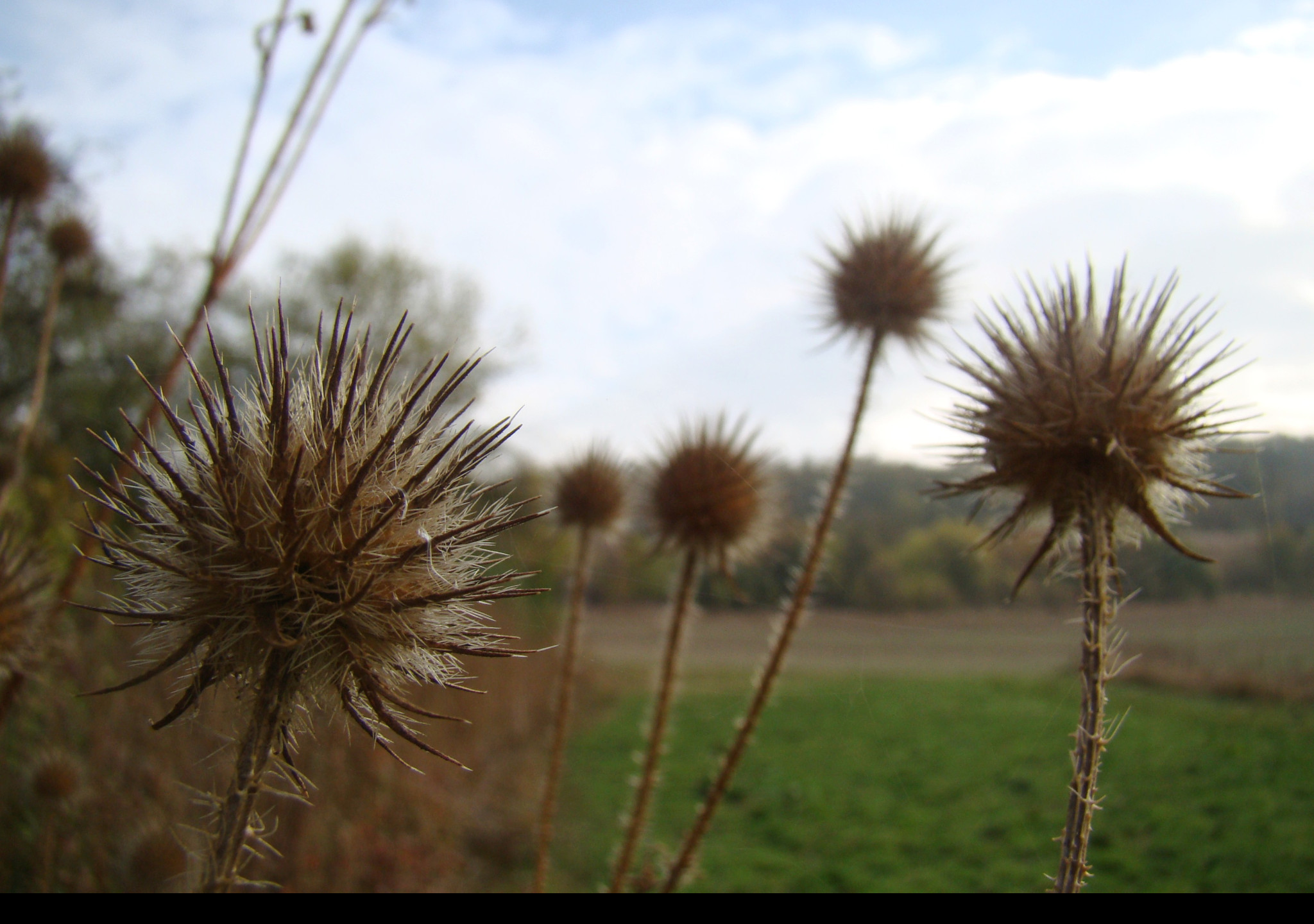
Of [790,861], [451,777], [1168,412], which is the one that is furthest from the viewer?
[451,777]

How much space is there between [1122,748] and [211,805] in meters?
7.30

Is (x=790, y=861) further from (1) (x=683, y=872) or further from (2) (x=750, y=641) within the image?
(1) (x=683, y=872)

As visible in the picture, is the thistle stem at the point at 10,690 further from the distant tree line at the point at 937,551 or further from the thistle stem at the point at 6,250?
the distant tree line at the point at 937,551

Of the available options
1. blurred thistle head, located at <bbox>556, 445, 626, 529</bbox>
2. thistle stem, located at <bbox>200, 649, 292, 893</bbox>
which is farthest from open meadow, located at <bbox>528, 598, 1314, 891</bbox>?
thistle stem, located at <bbox>200, 649, 292, 893</bbox>

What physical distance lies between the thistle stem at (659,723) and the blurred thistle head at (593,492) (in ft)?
2.56

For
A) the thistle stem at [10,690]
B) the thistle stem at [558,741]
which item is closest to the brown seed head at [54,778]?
the thistle stem at [10,690]

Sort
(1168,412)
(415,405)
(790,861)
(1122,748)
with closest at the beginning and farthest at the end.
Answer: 1. (415,405)
2. (1168,412)
3. (1122,748)
4. (790,861)

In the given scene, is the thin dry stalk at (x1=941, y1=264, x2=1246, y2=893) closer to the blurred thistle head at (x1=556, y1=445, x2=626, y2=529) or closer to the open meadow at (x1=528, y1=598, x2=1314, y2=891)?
the open meadow at (x1=528, y1=598, x2=1314, y2=891)

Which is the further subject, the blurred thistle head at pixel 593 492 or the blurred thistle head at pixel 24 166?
the blurred thistle head at pixel 593 492

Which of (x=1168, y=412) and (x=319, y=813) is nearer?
(x=1168, y=412)

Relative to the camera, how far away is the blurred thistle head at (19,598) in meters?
2.34

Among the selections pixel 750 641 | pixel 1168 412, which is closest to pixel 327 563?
pixel 1168 412

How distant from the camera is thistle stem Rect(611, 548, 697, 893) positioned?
Result: 2701mm

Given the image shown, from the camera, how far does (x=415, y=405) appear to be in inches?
57.9
